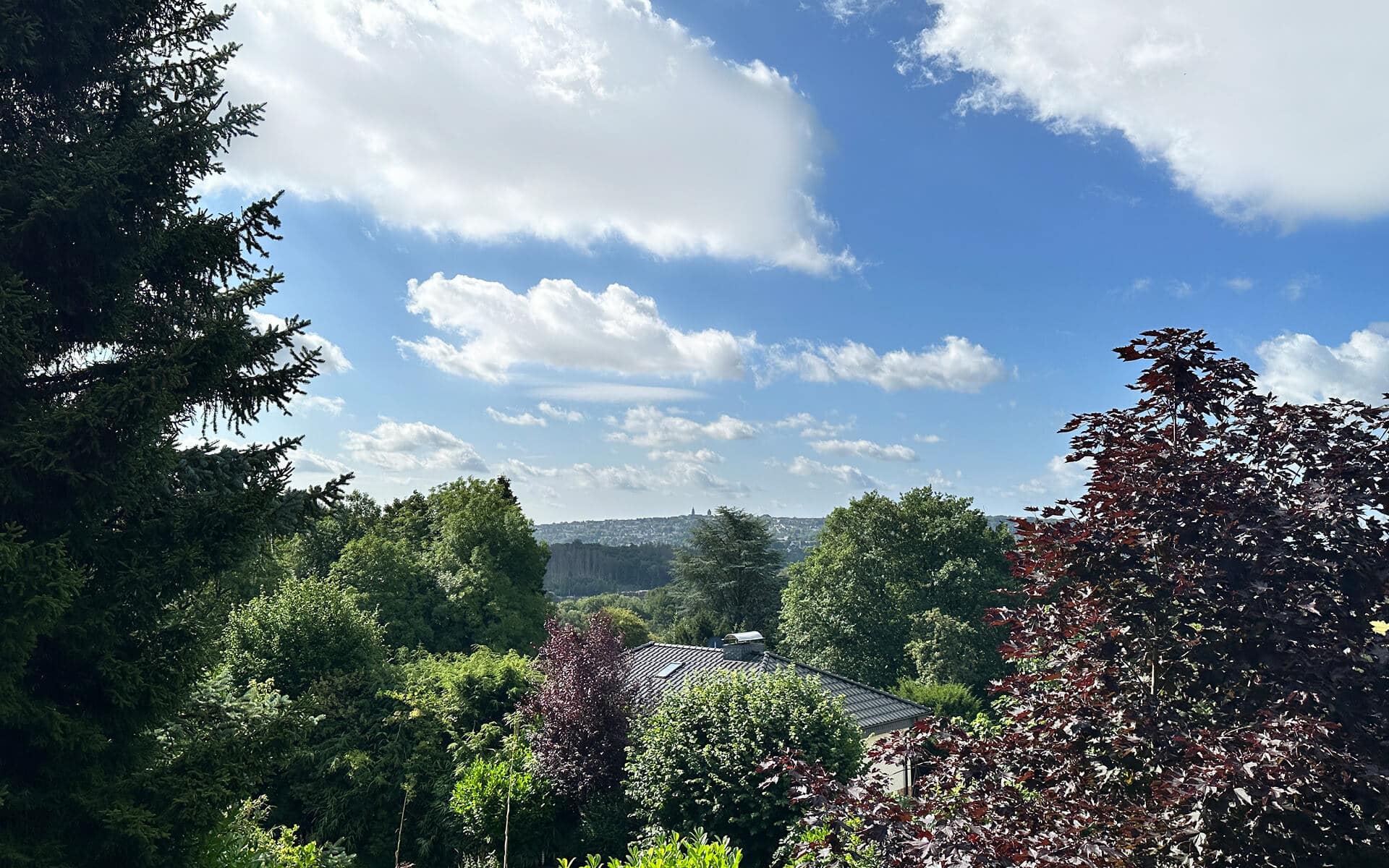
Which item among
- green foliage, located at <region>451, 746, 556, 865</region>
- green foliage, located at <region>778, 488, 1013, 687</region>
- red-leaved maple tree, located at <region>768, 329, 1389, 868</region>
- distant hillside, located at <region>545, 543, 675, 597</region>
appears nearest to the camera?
red-leaved maple tree, located at <region>768, 329, 1389, 868</region>

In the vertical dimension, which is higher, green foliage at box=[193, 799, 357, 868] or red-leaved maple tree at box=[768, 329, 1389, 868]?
red-leaved maple tree at box=[768, 329, 1389, 868]

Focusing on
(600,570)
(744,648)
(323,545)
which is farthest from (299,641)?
(600,570)

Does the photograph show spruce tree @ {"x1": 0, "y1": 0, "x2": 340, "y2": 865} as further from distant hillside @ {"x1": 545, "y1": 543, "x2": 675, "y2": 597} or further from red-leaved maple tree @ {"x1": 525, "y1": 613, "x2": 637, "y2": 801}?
distant hillside @ {"x1": 545, "y1": 543, "x2": 675, "y2": 597}

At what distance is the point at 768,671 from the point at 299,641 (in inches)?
399

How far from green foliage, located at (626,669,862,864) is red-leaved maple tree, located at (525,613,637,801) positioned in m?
0.69

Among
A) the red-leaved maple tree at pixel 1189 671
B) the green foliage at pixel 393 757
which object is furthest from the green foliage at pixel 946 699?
the red-leaved maple tree at pixel 1189 671

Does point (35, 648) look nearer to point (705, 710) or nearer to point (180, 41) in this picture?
point (180, 41)

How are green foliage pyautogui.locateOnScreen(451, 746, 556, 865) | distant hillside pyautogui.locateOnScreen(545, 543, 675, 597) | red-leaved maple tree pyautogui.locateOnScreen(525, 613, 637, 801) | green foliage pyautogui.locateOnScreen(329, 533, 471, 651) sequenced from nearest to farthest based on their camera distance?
green foliage pyautogui.locateOnScreen(451, 746, 556, 865) → red-leaved maple tree pyautogui.locateOnScreen(525, 613, 637, 801) → green foliage pyautogui.locateOnScreen(329, 533, 471, 651) → distant hillside pyautogui.locateOnScreen(545, 543, 675, 597)

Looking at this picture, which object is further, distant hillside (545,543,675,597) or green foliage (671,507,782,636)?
distant hillside (545,543,675,597)

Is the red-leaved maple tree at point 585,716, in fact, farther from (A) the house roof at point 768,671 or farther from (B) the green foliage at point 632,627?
(B) the green foliage at point 632,627

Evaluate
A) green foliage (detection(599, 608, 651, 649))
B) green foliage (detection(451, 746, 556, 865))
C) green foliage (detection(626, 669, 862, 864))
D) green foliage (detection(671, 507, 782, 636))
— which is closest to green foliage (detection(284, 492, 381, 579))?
green foliage (detection(599, 608, 651, 649))

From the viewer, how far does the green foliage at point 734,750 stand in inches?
386

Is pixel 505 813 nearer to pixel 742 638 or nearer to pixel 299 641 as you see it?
pixel 299 641

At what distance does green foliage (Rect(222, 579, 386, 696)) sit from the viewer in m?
15.0
